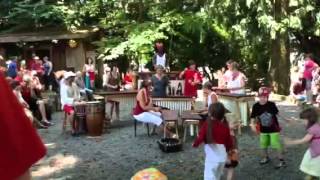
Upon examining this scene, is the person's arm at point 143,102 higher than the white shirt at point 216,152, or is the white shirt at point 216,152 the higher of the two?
the person's arm at point 143,102

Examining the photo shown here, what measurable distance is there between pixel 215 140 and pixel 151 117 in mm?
5045

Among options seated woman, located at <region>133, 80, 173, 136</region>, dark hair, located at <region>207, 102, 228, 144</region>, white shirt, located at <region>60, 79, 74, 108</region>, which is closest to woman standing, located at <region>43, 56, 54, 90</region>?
white shirt, located at <region>60, 79, 74, 108</region>

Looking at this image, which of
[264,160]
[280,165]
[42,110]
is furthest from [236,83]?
[42,110]

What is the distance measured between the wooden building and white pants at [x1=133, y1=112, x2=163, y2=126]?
1346cm

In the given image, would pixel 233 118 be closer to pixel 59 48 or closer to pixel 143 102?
pixel 143 102

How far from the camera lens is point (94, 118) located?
510 inches

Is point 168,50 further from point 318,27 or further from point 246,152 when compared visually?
point 246,152

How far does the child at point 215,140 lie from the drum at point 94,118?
6.02 metres

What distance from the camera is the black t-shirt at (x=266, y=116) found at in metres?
8.98

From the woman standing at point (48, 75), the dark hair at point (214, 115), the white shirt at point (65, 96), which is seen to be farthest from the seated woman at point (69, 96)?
the woman standing at point (48, 75)

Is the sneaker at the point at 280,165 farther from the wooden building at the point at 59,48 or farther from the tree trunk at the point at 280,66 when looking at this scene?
the wooden building at the point at 59,48

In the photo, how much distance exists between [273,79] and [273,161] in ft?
38.9

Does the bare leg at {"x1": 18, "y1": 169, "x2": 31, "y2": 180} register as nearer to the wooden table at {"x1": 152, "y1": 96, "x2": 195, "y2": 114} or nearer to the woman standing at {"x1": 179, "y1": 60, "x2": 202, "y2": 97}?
the wooden table at {"x1": 152, "y1": 96, "x2": 195, "y2": 114}

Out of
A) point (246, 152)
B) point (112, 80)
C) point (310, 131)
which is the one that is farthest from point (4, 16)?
point (310, 131)
